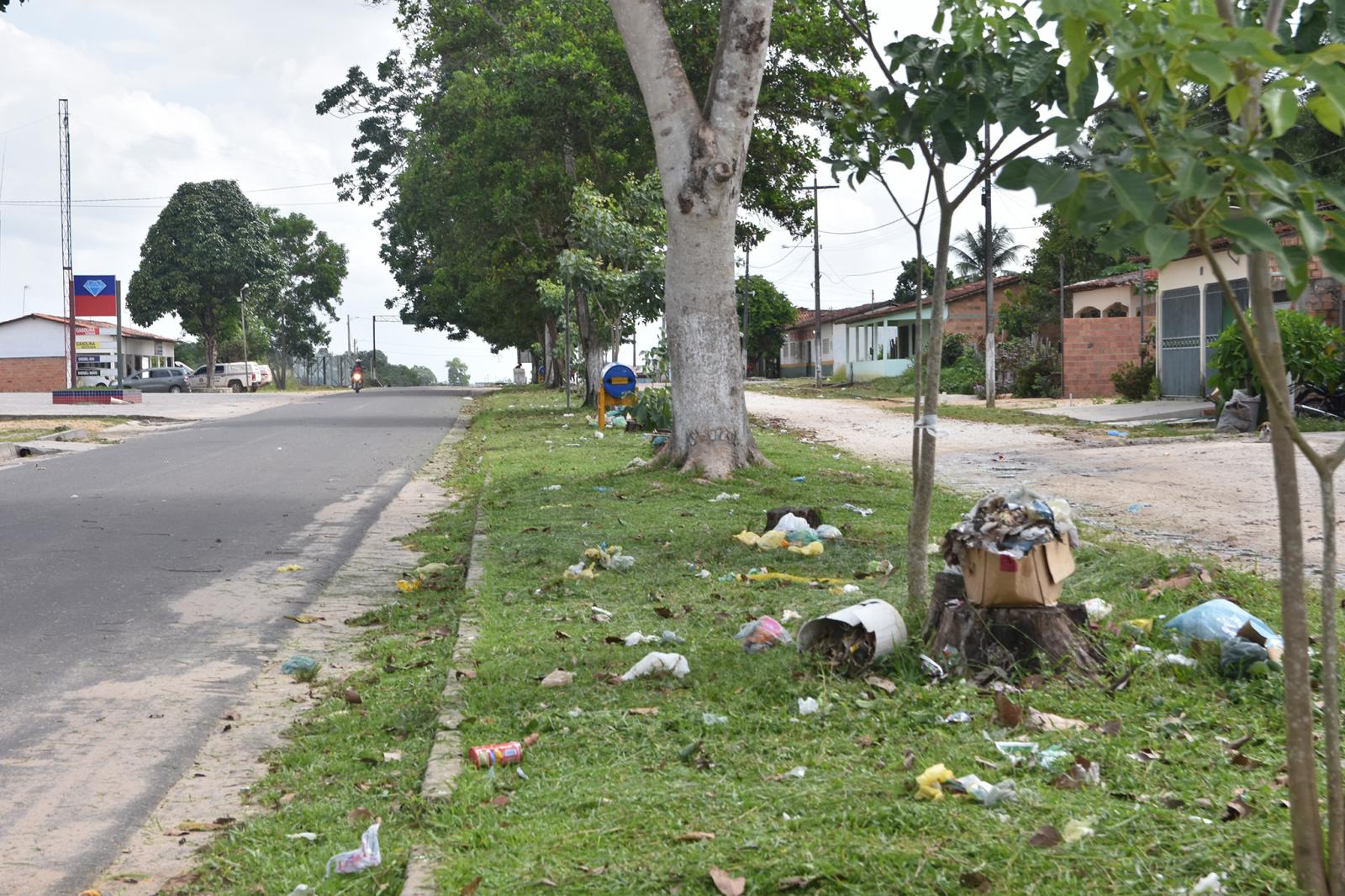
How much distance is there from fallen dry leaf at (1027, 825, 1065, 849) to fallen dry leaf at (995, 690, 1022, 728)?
3.24 feet

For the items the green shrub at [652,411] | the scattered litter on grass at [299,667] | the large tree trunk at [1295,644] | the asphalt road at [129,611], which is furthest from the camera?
the green shrub at [652,411]

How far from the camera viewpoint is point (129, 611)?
732 cm

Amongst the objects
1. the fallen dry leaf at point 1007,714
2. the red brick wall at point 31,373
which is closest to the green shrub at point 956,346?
the fallen dry leaf at point 1007,714

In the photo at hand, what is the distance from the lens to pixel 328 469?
54.1 ft

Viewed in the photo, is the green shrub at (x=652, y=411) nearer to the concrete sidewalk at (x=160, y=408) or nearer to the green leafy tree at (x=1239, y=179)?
the concrete sidewalk at (x=160, y=408)

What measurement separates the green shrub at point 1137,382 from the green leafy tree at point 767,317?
38.3 m

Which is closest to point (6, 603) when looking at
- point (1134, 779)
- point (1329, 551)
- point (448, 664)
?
point (448, 664)

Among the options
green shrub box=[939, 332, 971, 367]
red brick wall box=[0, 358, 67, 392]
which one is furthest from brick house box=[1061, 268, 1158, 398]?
red brick wall box=[0, 358, 67, 392]

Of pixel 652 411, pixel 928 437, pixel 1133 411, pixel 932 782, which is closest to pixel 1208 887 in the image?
pixel 932 782

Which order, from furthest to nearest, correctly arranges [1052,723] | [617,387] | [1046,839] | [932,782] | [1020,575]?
[617,387]
[1020,575]
[1052,723]
[932,782]
[1046,839]

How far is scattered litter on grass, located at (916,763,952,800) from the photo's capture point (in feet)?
11.8

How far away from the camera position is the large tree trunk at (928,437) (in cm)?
516

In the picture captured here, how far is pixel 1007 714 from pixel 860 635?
2.79ft

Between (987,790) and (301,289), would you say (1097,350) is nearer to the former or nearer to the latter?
(987,790)
